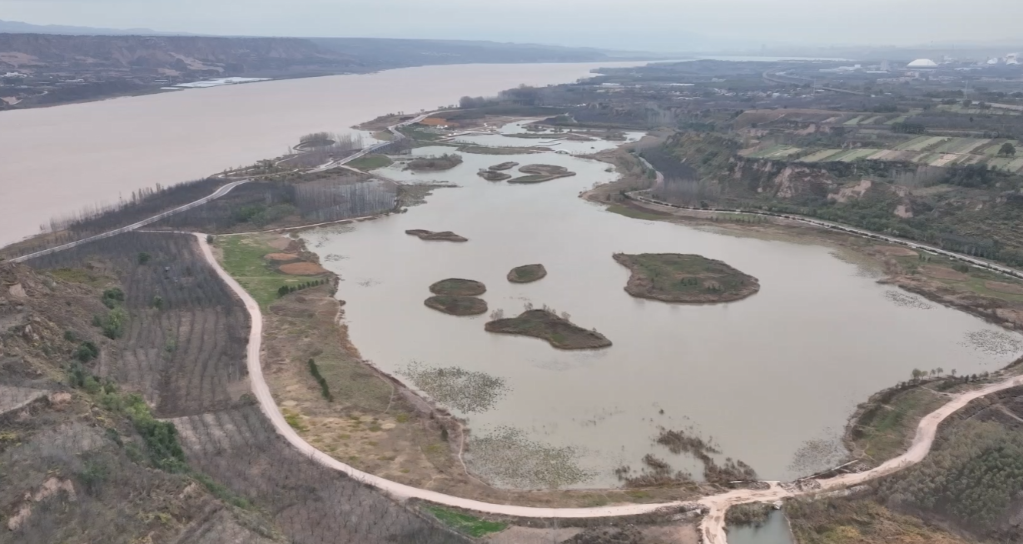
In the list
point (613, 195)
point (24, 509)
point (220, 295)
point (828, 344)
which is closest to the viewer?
point (24, 509)

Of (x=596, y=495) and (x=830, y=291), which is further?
(x=830, y=291)

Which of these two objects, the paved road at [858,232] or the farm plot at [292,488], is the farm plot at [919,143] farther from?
the farm plot at [292,488]

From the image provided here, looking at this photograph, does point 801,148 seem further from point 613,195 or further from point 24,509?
point 24,509

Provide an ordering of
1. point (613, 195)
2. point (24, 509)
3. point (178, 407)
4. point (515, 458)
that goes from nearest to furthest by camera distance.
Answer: point (24, 509) → point (515, 458) → point (178, 407) → point (613, 195)

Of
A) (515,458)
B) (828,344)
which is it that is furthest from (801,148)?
(515,458)

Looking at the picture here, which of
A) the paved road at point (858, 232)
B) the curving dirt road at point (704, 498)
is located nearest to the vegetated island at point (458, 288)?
the curving dirt road at point (704, 498)

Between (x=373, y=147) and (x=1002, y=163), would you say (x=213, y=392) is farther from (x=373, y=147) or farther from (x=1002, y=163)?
(x=373, y=147)
